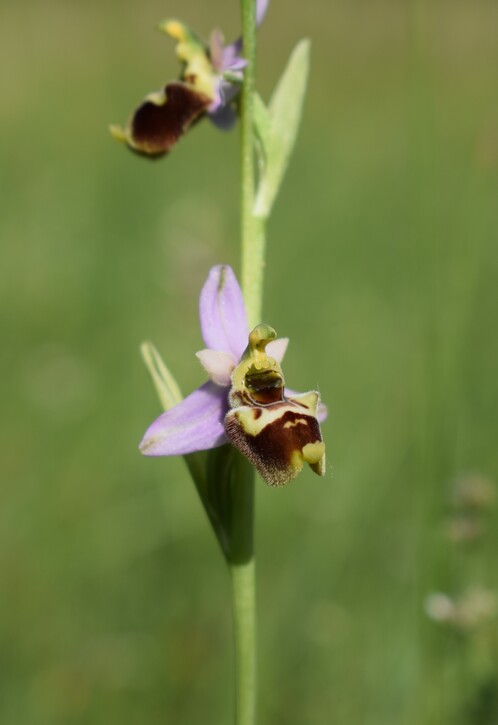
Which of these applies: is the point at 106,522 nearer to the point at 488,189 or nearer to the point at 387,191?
the point at 488,189

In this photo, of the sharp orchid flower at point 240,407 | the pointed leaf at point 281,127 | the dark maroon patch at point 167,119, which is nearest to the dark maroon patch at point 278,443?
the sharp orchid flower at point 240,407

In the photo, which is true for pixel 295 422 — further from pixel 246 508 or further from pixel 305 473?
pixel 305 473

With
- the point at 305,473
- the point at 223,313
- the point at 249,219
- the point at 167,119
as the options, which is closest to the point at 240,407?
the point at 223,313

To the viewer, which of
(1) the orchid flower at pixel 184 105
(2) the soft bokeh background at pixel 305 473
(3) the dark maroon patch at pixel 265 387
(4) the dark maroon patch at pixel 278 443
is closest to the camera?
(4) the dark maroon patch at pixel 278 443

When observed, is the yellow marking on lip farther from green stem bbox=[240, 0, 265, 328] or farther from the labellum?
green stem bbox=[240, 0, 265, 328]

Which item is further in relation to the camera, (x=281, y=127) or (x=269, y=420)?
(x=281, y=127)

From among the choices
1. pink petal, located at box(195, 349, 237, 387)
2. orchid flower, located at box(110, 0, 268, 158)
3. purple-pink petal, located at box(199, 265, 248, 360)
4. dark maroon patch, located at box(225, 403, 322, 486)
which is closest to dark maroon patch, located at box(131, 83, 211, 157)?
orchid flower, located at box(110, 0, 268, 158)

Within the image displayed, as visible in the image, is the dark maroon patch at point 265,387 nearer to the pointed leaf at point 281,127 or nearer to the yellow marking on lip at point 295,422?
the yellow marking on lip at point 295,422

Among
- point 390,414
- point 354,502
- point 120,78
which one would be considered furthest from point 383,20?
point 354,502
